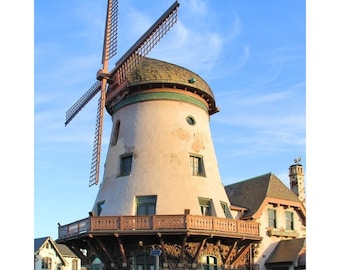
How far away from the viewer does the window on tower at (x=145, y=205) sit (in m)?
17.8

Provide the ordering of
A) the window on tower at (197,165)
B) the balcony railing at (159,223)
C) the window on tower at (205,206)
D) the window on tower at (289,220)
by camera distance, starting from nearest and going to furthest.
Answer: the balcony railing at (159,223) < the window on tower at (205,206) < the window on tower at (197,165) < the window on tower at (289,220)

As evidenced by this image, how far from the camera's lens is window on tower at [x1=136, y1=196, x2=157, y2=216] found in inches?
699

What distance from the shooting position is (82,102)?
23.0 metres

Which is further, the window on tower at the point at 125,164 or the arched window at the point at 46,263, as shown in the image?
the arched window at the point at 46,263

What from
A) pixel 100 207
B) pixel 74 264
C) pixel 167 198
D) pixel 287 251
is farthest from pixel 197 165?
pixel 74 264

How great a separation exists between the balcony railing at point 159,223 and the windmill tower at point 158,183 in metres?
0.03

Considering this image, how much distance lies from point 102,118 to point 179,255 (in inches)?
268

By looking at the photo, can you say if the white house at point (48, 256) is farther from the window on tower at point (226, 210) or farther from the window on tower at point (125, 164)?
the window on tower at point (226, 210)

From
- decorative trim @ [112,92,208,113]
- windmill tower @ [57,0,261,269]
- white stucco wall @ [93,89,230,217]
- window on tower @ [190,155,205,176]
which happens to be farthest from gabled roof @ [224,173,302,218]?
decorative trim @ [112,92,208,113]

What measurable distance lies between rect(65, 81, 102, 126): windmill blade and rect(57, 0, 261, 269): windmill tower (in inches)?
29.3

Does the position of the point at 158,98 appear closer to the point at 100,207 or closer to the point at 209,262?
the point at 100,207

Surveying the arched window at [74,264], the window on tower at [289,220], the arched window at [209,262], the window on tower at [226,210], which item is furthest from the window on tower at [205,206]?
the arched window at [74,264]
